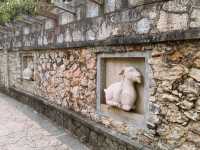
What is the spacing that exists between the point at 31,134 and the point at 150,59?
2476 mm

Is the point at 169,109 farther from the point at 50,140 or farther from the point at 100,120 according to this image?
the point at 50,140

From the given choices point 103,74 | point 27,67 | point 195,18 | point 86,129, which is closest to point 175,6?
point 195,18

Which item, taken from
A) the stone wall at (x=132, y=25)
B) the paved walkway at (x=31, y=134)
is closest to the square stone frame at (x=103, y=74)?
the stone wall at (x=132, y=25)

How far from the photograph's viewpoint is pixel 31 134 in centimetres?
397

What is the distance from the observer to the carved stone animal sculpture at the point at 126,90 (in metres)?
2.68

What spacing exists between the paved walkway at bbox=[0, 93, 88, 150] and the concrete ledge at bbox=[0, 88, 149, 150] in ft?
0.37

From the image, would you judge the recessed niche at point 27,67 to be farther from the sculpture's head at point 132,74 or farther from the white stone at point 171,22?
the white stone at point 171,22

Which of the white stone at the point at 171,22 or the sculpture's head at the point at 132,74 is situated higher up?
the white stone at the point at 171,22

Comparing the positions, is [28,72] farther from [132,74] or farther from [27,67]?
[132,74]

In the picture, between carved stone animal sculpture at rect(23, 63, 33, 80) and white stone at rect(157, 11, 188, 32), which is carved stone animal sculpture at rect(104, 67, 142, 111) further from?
carved stone animal sculpture at rect(23, 63, 33, 80)

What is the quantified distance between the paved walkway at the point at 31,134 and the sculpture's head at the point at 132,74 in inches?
52.6

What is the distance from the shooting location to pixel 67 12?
4.03m

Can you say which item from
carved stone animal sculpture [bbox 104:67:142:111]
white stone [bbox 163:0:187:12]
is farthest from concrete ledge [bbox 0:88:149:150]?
white stone [bbox 163:0:187:12]

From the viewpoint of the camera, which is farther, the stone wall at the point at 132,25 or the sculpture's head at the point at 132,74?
the sculpture's head at the point at 132,74
